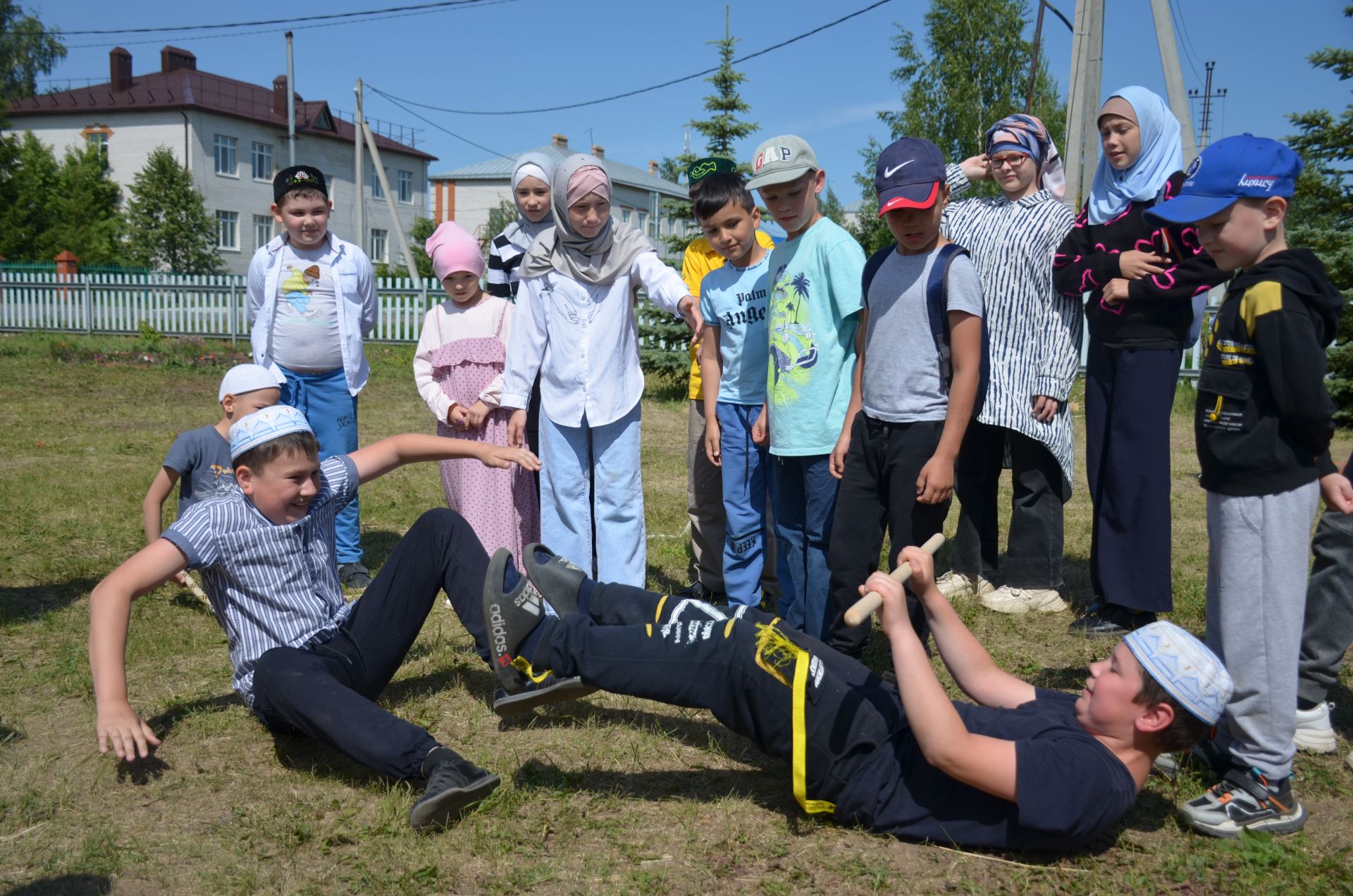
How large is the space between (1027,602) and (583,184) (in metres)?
2.83

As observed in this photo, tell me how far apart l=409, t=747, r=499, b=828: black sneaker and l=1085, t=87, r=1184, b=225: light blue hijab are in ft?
11.7

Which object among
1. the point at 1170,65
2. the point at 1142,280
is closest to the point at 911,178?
the point at 1142,280

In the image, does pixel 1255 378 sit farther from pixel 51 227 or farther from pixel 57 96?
pixel 57 96

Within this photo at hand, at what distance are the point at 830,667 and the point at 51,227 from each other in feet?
129

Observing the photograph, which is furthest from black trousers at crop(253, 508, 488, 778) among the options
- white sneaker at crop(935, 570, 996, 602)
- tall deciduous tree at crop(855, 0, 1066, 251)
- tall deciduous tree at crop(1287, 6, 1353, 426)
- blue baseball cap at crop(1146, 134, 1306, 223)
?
tall deciduous tree at crop(855, 0, 1066, 251)

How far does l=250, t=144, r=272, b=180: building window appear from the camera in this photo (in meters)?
45.7

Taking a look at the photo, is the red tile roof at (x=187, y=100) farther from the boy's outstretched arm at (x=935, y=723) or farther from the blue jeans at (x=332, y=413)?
the boy's outstretched arm at (x=935, y=723)

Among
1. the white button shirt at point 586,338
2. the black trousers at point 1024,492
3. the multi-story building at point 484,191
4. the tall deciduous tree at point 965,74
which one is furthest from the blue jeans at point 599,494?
the multi-story building at point 484,191

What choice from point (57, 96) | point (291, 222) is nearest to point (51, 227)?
point (57, 96)

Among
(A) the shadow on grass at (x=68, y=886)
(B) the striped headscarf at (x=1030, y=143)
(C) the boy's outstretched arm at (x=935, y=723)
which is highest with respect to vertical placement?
(B) the striped headscarf at (x=1030, y=143)

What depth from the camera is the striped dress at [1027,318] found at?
480 centimetres

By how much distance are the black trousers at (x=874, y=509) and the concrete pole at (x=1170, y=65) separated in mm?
9221

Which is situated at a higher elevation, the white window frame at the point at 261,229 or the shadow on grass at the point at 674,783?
the white window frame at the point at 261,229

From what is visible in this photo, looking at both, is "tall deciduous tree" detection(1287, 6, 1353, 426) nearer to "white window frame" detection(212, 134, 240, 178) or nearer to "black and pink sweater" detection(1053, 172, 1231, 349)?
"black and pink sweater" detection(1053, 172, 1231, 349)
